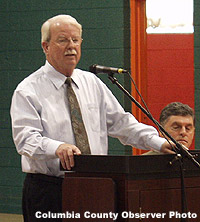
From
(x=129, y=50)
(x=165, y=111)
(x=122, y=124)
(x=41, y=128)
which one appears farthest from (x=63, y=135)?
(x=129, y=50)

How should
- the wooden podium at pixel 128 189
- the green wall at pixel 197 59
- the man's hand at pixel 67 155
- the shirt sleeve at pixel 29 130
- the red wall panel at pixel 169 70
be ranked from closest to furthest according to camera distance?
the wooden podium at pixel 128 189
the man's hand at pixel 67 155
the shirt sleeve at pixel 29 130
the green wall at pixel 197 59
the red wall panel at pixel 169 70

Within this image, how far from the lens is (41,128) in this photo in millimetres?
2539

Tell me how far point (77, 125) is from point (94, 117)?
0.14 m

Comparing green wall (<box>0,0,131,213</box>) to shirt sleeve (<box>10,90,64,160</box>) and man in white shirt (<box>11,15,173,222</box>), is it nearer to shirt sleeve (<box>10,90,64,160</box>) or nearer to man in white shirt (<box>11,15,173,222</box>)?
man in white shirt (<box>11,15,173,222</box>)

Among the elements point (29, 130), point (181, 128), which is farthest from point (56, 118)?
point (181, 128)

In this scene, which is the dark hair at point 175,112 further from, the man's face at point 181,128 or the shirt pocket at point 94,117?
the shirt pocket at point 94,117

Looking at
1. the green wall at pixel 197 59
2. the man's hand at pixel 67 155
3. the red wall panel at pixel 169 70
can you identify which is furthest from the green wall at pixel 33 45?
the man's hand at pixel 67 155

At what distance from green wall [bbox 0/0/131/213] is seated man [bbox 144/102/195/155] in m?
1.71

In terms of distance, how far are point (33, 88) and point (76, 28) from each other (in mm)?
338

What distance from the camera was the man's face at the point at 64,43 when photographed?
262cm

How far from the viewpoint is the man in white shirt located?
2492 millimetres

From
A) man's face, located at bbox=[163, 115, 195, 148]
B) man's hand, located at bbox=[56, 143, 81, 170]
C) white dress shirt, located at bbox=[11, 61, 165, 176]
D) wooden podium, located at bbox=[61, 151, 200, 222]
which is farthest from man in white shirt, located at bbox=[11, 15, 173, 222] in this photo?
man's face, located at bbox=[163, 115, 195, 148]

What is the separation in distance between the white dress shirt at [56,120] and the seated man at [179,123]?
42 centimetres

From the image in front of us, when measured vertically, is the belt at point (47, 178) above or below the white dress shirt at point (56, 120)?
below
